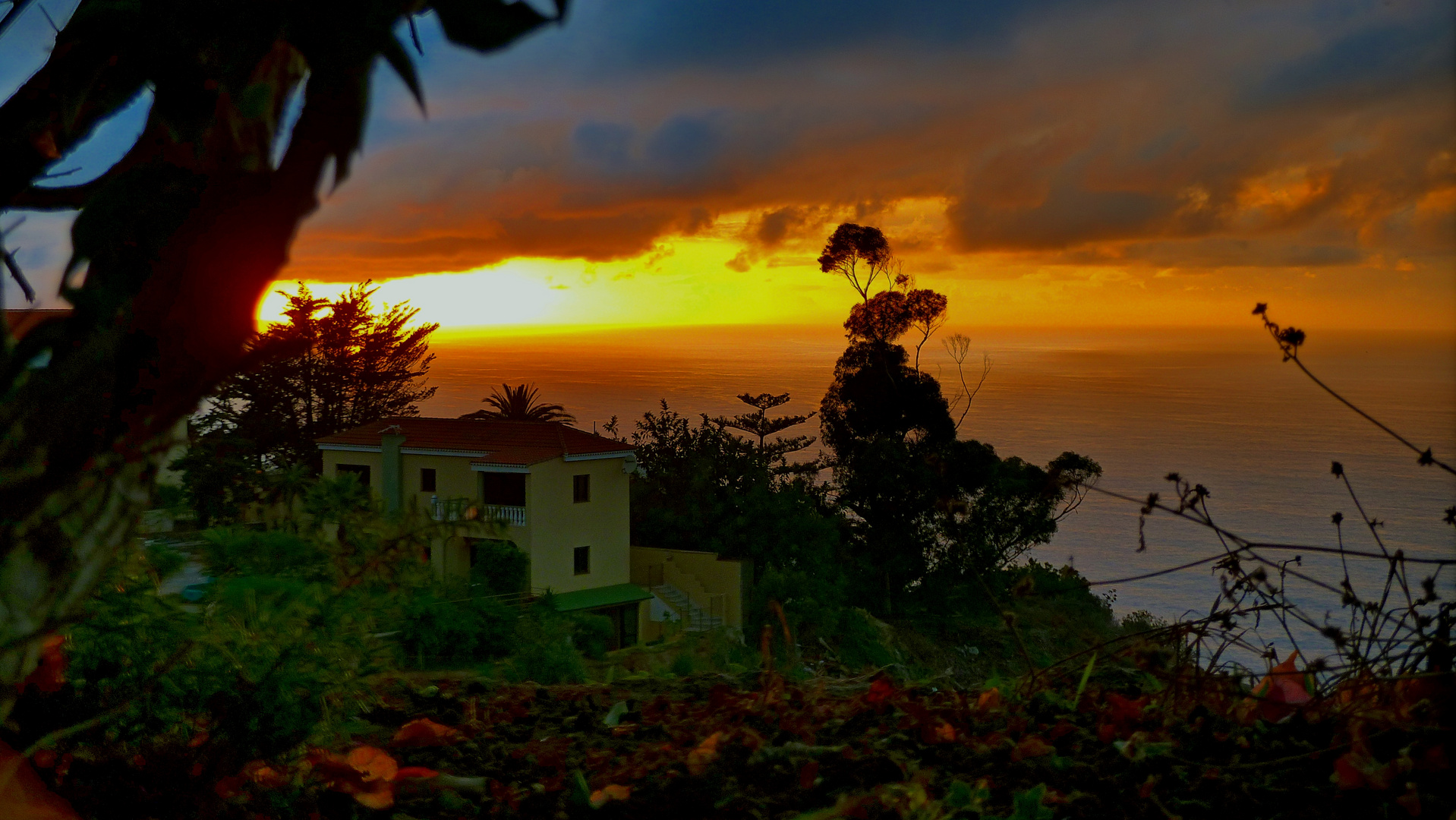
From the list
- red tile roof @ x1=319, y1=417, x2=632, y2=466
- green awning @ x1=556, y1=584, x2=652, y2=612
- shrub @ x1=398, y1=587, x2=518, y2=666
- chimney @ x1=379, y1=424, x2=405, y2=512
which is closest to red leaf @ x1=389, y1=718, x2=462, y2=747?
shrub @ x1=398, y1=587, x2=518, y2=666

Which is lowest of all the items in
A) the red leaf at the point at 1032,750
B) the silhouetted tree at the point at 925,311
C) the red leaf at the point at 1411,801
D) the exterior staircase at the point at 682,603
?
the exterior staircase at the point at 682,603

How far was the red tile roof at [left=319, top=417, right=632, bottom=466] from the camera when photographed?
60.5ft

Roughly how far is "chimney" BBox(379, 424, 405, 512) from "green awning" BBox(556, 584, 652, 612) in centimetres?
326

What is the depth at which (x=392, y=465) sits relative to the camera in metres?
17.4

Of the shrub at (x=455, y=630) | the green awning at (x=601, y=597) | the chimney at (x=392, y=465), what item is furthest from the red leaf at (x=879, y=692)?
the green awning at (x=601, y=597)

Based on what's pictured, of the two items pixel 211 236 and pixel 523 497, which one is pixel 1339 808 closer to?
pixel 211 236

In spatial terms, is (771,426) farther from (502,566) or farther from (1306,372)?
(1306,372)

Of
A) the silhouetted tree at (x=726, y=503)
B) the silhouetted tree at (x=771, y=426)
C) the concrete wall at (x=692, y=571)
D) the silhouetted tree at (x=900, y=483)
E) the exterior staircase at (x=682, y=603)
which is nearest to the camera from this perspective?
the exterior staircase at (x=682, y=603)

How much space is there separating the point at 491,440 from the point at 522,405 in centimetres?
849

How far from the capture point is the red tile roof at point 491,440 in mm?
18438

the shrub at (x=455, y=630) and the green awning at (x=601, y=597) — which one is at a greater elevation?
Answer: the shrub at (x=455, y=630)

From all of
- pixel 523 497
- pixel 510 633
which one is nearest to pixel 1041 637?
pixel 523 497

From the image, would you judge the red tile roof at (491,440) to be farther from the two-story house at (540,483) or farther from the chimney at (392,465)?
the chimney at (392,465)

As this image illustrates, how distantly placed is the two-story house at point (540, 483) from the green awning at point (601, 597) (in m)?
0.03
